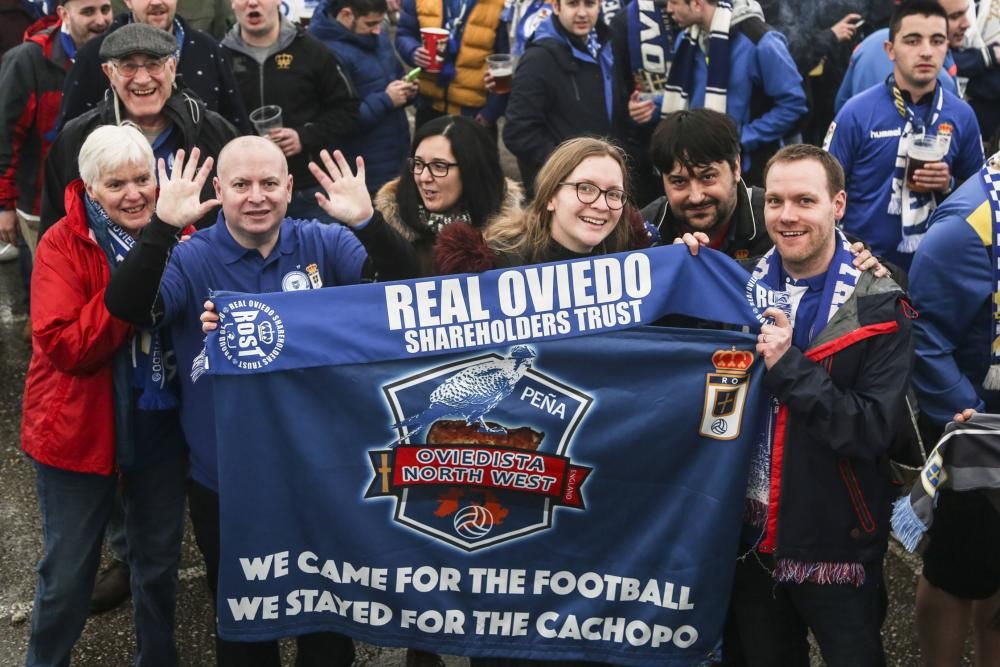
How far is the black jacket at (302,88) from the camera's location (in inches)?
281

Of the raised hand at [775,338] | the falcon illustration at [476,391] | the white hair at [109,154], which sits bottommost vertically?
the falcon illustration at [476,391]

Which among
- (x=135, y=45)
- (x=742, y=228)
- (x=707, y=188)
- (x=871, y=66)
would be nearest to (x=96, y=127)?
(x=135, y=45)

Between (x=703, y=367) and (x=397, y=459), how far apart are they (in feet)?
3.31

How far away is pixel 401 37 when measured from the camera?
8805 millimetres

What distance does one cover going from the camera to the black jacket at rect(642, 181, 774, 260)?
4922 mm

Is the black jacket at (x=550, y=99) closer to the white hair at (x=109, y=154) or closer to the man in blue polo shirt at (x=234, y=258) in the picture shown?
the man in blue polo shirt at (x=234, y=258)

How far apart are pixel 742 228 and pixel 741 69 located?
2512 mm

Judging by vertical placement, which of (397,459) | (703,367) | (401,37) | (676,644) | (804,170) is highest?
(401,37)

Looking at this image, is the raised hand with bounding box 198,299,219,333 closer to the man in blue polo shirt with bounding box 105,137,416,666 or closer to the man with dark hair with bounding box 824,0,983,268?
the man in blue polo shirt with bounding box 105,137,416,666

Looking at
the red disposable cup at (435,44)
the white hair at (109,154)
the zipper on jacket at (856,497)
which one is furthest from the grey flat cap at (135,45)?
the zipper on jacket at (856,497)

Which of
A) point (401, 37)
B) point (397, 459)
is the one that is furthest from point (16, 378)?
point (397, 459)

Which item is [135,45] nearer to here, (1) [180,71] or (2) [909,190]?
(1) [180,71]

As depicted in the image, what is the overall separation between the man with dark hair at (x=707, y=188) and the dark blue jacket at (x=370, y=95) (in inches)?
124

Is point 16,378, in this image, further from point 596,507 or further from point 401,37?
point 596,507
